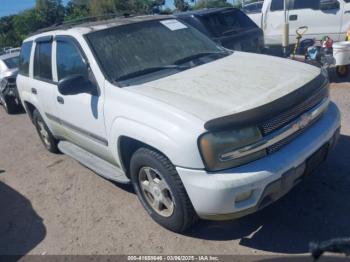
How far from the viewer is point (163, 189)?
321cm

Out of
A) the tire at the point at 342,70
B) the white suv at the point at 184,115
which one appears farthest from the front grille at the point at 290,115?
the tire at the point at 342,70

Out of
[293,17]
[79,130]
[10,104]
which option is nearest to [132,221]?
[79,130]

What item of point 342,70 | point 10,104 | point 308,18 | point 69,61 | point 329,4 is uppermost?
point 69,61

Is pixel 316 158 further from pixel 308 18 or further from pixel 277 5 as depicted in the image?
pixel 277 5

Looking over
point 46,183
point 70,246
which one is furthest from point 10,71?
point 70,246

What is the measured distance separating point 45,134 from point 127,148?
271 cm

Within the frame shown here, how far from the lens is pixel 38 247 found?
3.51 m

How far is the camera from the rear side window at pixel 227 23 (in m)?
7.14

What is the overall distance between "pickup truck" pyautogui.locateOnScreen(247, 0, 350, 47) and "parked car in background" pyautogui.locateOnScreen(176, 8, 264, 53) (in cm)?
270

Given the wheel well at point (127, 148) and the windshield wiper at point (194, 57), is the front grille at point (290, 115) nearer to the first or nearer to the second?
Result: the wheel well at point (127, 148)

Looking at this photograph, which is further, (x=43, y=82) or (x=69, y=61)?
(x=43, y=82)

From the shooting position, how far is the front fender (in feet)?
8.82

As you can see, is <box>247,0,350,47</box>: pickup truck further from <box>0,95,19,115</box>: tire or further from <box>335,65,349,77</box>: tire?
<box>0,95,19,115</box>: tire

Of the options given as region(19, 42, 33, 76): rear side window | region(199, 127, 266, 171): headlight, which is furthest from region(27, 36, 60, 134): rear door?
region(199, 127, 266, 171): headlight
